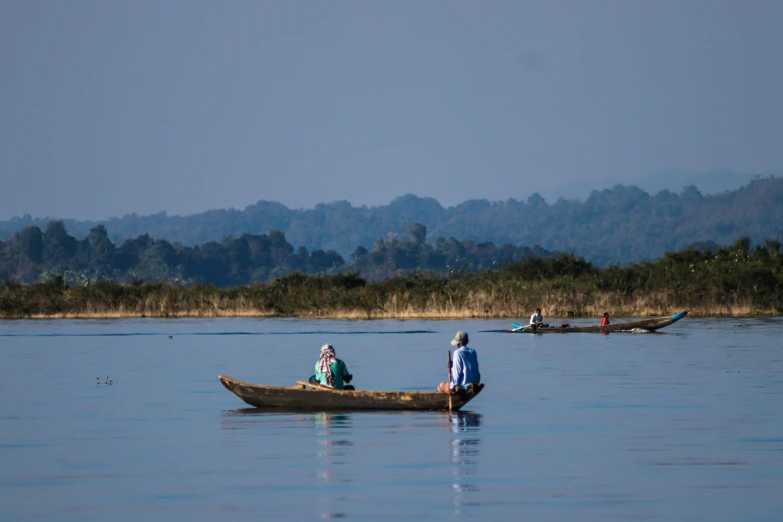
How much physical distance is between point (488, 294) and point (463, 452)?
42.2 meters

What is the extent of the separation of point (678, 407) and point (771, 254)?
140 ft

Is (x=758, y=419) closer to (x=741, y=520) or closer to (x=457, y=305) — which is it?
(x=741, y=520)

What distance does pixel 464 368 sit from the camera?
24.1 m

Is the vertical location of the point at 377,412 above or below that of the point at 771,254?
below

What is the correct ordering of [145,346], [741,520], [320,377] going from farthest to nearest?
1. [145,346]
2. [320,377]
3. [741,520]

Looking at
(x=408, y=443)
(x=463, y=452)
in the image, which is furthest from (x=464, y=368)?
(x=463, y=452)

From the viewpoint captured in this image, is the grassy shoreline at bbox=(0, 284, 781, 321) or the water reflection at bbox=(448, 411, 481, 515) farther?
the grassy shoreline at bbox=(0, 284, 781, 321)

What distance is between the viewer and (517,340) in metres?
49.0

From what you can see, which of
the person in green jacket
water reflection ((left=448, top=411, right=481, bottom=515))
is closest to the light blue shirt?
water reflection ((left=448, top=411, right=481, bottom=515))

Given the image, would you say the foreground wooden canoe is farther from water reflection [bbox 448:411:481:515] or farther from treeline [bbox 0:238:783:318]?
treeline [bbox 0:238:783:318]

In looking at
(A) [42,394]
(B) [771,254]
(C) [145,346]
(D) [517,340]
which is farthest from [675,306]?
(A) [42,394]

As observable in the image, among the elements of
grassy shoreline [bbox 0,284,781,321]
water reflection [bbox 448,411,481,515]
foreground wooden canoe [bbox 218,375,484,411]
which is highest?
grassy shoreline [bbox 0,284,781,321]

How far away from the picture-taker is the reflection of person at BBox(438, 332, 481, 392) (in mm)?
23969

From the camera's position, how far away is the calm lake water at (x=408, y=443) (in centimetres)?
1569
